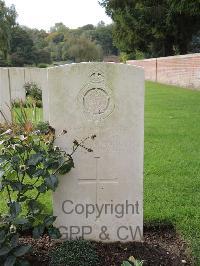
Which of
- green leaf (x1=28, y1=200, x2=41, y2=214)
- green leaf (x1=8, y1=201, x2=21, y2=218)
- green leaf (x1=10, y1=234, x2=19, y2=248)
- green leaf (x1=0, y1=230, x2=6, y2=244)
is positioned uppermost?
green leaf (x1=8, y1=201, x2=21, y2=218)

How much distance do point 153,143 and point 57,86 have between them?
13.5 feet

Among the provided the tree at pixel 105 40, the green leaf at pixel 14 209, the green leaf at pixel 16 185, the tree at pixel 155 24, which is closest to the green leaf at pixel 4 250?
the green leaf at pixel 14 209

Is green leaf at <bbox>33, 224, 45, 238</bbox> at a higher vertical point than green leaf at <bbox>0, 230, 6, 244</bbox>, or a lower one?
lower

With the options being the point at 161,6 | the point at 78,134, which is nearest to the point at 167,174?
the point at 78,134

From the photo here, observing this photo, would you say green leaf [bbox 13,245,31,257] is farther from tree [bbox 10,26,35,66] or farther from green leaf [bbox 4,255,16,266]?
tree [bbox 10,26,35,66]

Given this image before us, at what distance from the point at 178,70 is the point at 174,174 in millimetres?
16862

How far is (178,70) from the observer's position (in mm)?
21484

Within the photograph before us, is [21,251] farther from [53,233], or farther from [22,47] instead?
[22,47]

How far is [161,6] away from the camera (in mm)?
24125

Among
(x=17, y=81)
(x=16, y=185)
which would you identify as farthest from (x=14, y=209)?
(x=17, y=81)

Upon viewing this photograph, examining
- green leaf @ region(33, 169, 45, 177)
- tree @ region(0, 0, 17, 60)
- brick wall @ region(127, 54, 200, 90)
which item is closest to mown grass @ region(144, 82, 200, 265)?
green leaf @ region(33, 169, 45, 177)

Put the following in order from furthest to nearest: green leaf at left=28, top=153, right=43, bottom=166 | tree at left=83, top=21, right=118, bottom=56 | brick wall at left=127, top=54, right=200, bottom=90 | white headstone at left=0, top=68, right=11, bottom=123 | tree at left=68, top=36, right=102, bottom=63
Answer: tree at left=83, top=21, right=118, bottom=56, tree at left=68, top=36, right=102, bottom=63, brick wall at left=127, top=54, right=200, bottom=90, white headstone at left=0, top=68, right=11, bottom=123, green leaf at left=28, top=153, right=43, bottom=166

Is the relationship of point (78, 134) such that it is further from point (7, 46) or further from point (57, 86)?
point (7, 46)

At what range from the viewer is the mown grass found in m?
3.87
